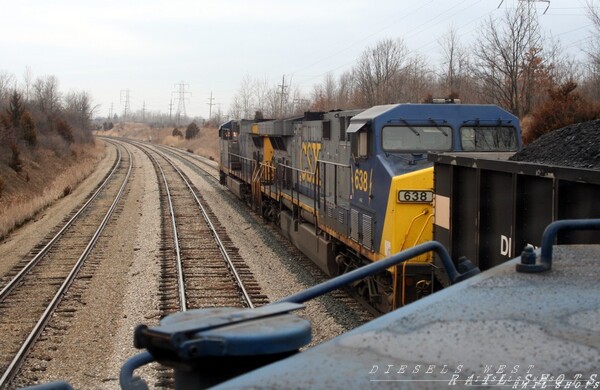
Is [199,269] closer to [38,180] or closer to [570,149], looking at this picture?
[570,149]

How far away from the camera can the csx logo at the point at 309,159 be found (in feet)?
45.9

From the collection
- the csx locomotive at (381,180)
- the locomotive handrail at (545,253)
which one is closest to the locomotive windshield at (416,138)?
the csx locomotive at (381,180)

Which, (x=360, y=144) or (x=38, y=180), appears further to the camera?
(x=38, y=180)

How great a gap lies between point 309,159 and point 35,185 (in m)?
25.5

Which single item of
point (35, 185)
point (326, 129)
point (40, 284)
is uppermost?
point (326, 129)

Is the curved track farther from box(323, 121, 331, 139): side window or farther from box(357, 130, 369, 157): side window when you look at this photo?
box(323, 121, 331, 139): side window

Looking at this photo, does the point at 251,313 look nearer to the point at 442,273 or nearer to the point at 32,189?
the point at 442,273

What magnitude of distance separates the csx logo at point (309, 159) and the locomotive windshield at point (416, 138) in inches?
134

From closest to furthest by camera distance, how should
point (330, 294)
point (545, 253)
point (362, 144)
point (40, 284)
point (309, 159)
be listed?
1. point (545, 253)
2. point (362, 144)
3. point (330, 294)
4. point (40, 284)
5. point (309, 159)

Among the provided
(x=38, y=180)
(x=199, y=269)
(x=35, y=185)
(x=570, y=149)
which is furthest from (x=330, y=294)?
(x=38, y=180)

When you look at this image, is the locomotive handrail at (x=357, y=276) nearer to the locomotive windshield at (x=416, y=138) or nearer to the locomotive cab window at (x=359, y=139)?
the locomotive windshield at (x=416, y=138)

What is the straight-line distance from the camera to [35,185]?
35.9 meters

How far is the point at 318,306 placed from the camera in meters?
10.8

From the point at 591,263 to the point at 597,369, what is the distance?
899mm
